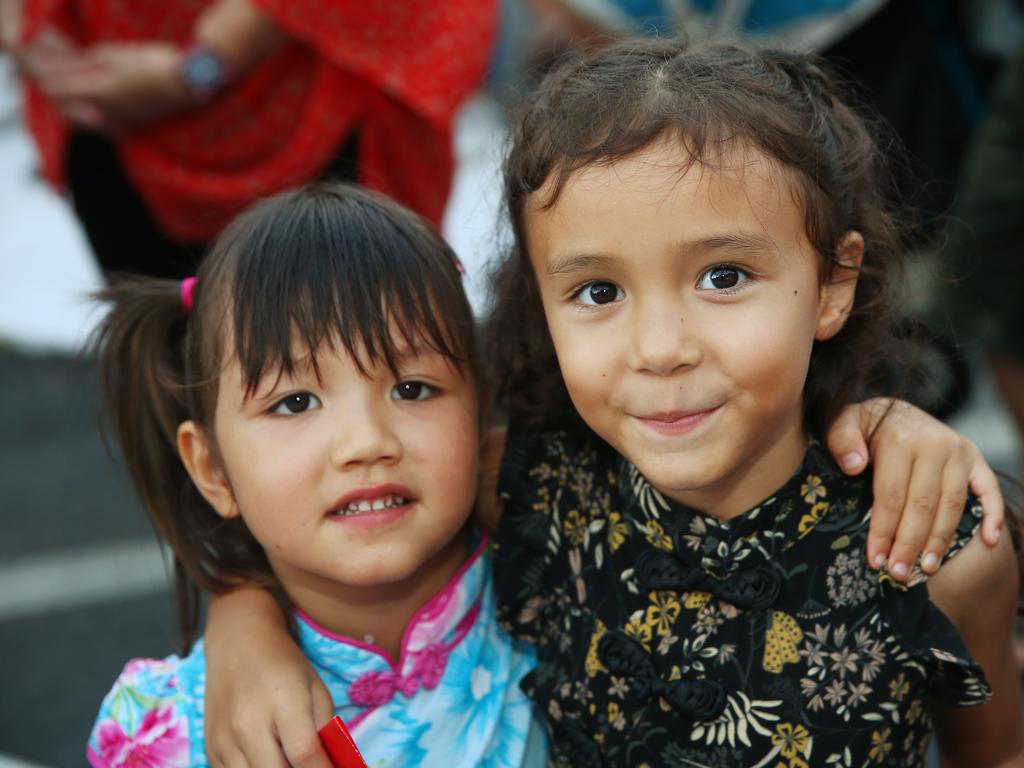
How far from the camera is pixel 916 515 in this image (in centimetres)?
146

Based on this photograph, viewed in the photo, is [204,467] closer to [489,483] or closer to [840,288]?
[489,483]

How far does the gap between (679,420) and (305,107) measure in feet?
4.01

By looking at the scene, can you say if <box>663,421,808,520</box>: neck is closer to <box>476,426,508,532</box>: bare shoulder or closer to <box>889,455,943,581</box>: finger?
<box>889,455,943,581</box>: finger

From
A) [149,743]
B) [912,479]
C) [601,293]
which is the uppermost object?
[601,293]

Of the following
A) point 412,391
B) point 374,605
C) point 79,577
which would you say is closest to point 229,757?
point 374,605

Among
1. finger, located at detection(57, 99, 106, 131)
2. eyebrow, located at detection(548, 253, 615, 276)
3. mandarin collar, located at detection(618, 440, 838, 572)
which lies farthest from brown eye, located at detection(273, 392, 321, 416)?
finger, located at detection(57, 99, 106, 131)

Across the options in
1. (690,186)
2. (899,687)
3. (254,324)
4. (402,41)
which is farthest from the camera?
(402,41)

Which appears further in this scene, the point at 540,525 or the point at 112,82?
the point at 112,82

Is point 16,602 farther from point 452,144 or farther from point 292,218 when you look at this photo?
point 292,218

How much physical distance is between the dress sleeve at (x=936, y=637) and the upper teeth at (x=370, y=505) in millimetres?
561

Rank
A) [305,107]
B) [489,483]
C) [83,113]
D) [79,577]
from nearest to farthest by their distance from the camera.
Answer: [489,483]
[305,107]
[83,113]
[79,577]

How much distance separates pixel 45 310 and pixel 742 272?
14.3 ft

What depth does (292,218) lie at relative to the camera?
1.62 metres

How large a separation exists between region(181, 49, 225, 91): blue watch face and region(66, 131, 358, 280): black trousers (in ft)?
0.91
